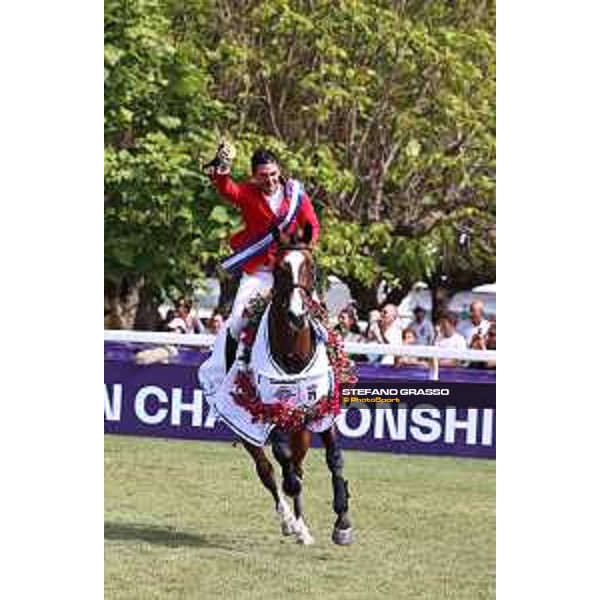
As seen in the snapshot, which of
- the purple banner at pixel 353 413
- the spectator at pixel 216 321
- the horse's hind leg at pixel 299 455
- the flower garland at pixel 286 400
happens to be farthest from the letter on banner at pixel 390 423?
the spectator at pixel 216 321

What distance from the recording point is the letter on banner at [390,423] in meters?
6.63

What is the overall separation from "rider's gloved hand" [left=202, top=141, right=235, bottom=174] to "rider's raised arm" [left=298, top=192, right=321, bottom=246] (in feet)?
1.12

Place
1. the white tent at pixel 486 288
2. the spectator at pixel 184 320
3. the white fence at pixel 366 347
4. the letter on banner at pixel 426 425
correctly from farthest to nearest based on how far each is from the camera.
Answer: the spectator at pixel 184 320, the letter on banner at pixel 426 425, the white fence at pixel 366 347, the white tent at pixel 486 288

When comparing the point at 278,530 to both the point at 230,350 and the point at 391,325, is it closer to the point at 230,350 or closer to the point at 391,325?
the point at 230,350

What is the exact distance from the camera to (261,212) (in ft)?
21.6

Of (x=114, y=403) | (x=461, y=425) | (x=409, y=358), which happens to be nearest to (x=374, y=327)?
(x=409, y=358)

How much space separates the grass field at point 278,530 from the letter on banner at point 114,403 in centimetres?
10

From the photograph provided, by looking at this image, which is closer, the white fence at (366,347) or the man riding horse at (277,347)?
the white fence at (366,347)

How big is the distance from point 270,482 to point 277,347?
566 millimetres

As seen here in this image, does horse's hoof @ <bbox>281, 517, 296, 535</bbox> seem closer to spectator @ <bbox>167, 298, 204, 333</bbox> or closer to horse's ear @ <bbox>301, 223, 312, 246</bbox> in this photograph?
spectator @ <bbox>167, 298, 204, 333</bbox>

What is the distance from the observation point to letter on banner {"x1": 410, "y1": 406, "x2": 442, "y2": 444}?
663 centimetres

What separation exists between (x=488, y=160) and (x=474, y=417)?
39.9 inches

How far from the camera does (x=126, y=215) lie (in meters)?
6.80

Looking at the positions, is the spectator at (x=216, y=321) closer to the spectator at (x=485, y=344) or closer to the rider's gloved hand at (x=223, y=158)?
the rider's gloved hand at (x=223, y=158)
